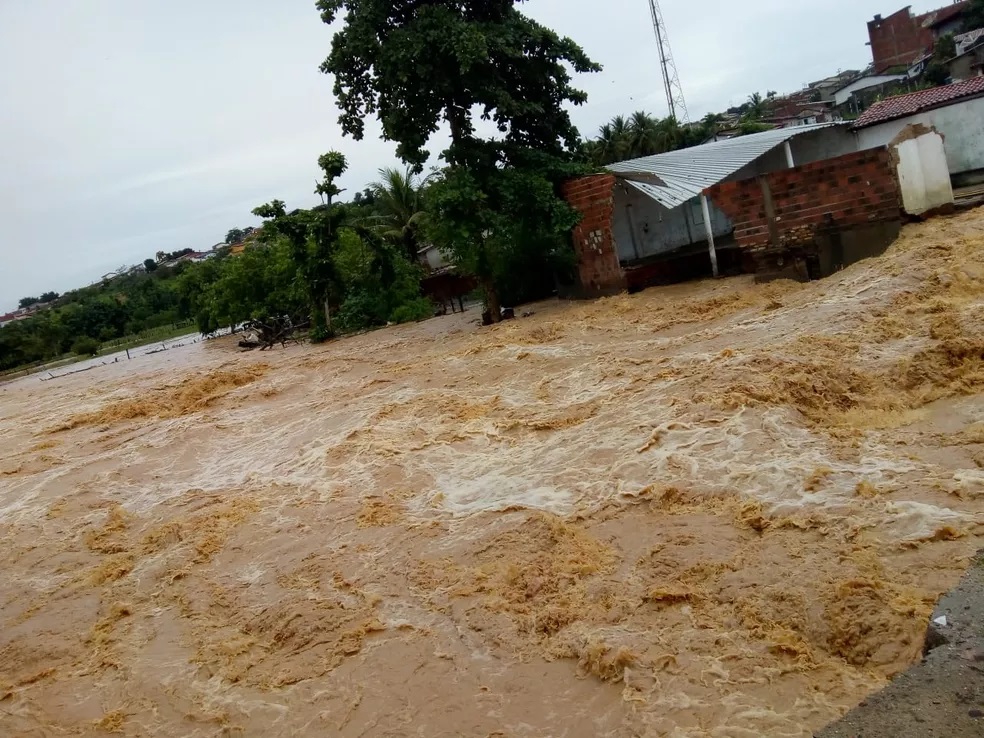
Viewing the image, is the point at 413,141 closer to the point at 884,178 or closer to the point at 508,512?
the point at 884,178

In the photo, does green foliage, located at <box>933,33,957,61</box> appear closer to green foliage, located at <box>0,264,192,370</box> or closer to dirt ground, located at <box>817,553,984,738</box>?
green foliage, located at <box>0,264,192,370</box>

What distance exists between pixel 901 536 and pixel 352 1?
15458mm

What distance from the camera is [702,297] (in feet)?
47.4

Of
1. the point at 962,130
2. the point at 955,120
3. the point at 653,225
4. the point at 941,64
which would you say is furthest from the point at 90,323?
the point at 941,64

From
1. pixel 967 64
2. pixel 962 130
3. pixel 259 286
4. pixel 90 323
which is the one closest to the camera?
pixel 962 130

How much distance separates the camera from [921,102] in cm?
2067

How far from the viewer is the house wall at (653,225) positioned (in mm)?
20703

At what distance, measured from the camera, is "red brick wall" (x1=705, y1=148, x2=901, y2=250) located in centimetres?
1298

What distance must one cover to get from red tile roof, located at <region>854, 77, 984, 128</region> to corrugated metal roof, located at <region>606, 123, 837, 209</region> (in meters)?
1.40

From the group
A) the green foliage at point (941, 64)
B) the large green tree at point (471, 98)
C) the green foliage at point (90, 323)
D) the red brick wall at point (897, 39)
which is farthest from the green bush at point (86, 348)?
the red brick wall at point (897, 39)

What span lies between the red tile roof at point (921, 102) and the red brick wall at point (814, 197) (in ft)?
→ 30.0

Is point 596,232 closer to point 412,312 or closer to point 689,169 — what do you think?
point 689,169

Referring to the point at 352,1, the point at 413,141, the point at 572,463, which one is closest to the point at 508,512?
the point at 572,463

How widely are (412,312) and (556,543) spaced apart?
19280mm
